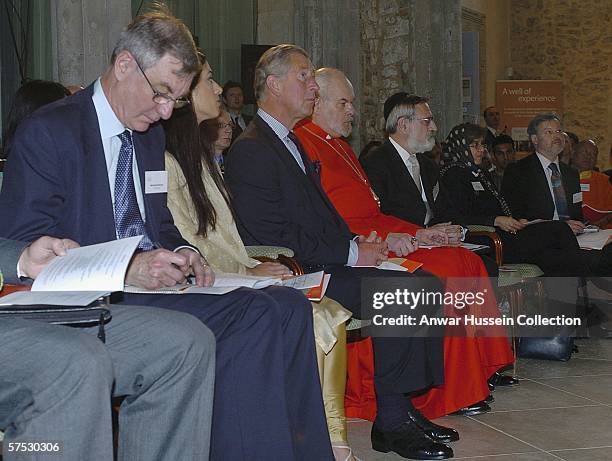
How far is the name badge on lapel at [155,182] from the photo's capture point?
272 centimetres

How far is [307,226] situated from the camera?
3754mm

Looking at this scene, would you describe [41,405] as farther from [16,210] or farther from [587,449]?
[587,449]

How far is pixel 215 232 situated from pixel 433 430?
1173mm

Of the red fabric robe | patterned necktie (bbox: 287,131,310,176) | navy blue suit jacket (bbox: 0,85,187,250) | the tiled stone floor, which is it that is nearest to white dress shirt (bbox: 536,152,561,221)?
the tiled stone floor

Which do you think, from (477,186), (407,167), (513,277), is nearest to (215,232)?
(407,167)

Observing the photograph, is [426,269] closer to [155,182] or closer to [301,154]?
[301,154]

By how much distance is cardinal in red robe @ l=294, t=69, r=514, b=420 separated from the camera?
162 inches

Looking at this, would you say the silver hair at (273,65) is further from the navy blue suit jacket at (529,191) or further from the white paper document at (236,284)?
the navy blue suit jacket at (529,191)

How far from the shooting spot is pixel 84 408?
6.11 feet

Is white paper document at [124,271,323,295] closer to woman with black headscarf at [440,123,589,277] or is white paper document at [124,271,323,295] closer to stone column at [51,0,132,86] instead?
woman with black headscarf at [440,123,589,277]

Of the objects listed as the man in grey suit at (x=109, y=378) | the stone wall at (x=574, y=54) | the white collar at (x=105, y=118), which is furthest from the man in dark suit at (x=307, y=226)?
the stone wall at (x=574, y=54)

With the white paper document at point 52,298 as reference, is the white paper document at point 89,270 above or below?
above

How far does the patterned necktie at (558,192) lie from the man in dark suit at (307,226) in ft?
7.43

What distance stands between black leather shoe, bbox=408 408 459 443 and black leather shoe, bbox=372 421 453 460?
1.5 inches
